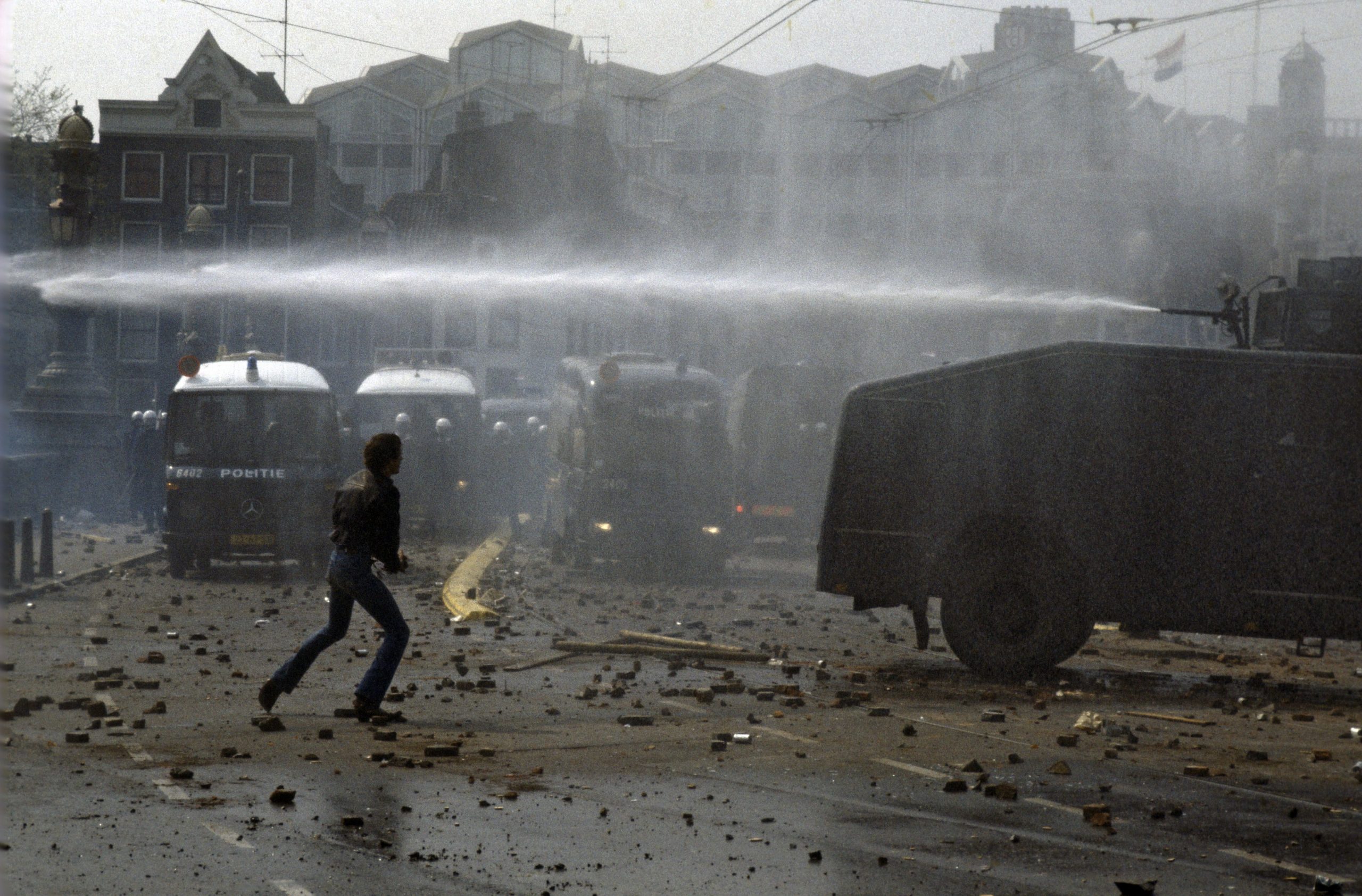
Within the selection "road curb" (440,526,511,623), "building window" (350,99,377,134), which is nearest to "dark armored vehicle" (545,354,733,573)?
"road curb" (440,526,511,623)

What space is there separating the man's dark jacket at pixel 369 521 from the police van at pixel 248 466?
11713mm

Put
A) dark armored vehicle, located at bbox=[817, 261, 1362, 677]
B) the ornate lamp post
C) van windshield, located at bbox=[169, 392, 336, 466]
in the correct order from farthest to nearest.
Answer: the ornate lamp post < van windshield, located at bbox=[169, 392, 336, 466] < dark armored vehicle, located at bbox=[817, 261, 1362, 677]

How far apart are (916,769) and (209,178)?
53537mm

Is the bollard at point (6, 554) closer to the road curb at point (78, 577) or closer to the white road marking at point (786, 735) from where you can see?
the road curb at point (78, 577)

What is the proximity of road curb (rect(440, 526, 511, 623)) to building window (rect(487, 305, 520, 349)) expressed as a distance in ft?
119

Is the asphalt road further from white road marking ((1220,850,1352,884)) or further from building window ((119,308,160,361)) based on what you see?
building window ((119,308,160,361))

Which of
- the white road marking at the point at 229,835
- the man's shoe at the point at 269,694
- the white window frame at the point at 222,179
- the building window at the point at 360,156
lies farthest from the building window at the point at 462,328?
the white road marking at the point at 229,835

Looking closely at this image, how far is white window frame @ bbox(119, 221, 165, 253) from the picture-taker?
186ft

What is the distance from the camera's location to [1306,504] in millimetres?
12672

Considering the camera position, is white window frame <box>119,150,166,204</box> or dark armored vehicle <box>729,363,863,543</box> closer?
dark armored vehicle <box>729,363,863,543</box>

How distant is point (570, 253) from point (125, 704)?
53549 mm

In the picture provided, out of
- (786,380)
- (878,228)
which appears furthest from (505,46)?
(786,380)

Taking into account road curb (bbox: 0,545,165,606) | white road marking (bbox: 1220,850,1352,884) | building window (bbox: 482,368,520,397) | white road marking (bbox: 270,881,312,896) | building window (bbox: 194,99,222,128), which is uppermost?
building window (bbox: 194,99,222,128)

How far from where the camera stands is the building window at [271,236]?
190ft
